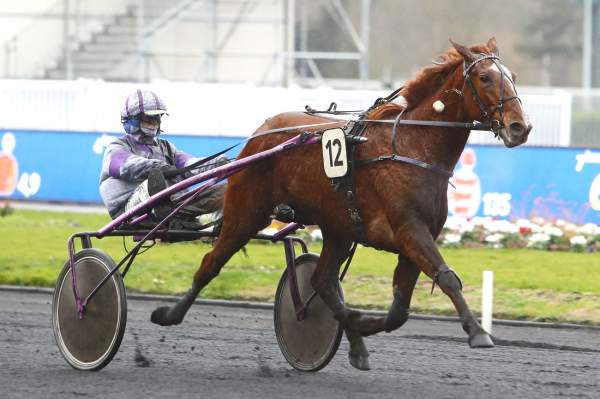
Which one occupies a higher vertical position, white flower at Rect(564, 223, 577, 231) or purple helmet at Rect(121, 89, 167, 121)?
purple helmet at Rect(121, 89, 167, 121)

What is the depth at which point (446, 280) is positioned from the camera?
6676 millimetres

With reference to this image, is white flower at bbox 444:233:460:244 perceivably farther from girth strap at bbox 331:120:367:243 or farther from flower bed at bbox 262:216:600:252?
girth strap at bbox 331:120:367:243

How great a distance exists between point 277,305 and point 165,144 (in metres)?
1.23

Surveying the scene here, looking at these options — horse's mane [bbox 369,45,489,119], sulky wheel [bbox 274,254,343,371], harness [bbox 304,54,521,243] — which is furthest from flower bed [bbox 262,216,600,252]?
horse's mane [bbox 369,45,489,119]

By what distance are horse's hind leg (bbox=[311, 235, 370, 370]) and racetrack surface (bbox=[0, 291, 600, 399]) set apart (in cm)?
17

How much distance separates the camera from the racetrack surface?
7.06m

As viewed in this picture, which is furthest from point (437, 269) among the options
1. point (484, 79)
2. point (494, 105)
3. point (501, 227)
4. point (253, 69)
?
point (253, 69)

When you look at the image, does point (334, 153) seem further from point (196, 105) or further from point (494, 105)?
point (196, 105)

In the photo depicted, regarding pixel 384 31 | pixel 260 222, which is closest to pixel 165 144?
pixel 260 222

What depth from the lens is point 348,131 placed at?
24.3ft

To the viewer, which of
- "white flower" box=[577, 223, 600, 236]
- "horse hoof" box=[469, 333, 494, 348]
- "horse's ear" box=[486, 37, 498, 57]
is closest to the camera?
"horse hoof" box=[469, 333, 494, 348]

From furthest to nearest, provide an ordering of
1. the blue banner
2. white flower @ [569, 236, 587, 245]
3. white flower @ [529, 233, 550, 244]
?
the blue banner, white flower @ [529, 233, 550, 244], white flower @ [569, 236, 587, 245]

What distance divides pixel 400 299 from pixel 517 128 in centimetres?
110

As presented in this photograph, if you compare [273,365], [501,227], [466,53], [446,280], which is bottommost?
[273,365]
